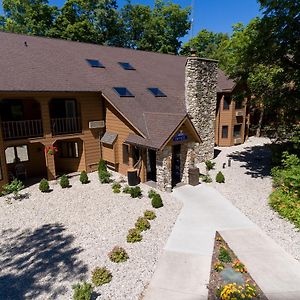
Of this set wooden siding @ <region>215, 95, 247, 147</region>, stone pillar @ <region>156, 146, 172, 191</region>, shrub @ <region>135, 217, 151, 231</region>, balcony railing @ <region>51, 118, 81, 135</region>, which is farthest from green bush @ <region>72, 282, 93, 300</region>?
wooden siding @ <region>215, 95, 247, 147</region>

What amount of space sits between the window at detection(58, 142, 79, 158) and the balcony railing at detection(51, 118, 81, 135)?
63.6 inches

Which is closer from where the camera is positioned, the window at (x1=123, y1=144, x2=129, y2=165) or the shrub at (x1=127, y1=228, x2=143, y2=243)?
the shrub at (x1=127, y1=228, x2=143, y2=243)

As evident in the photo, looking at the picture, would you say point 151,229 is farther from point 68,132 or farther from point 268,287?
point 68,132

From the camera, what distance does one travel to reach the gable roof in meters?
16.4

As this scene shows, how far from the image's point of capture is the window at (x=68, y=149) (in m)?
19.9

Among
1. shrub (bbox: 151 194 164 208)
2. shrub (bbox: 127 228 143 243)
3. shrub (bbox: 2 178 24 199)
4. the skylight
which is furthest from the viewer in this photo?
the skylight

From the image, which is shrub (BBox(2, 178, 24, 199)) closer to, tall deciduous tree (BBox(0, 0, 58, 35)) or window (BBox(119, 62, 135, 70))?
window (BBox(119, 62, 135, 70))

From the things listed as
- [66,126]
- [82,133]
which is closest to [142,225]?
[82,133]

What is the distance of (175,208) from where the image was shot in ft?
45.1

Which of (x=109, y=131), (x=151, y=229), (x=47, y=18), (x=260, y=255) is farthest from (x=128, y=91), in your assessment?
(x=47, y=18)

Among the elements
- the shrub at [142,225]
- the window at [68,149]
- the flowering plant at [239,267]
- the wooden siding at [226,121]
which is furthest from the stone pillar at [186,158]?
the wooden siding at [226,121]

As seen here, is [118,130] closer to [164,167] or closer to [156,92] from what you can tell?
[164,167]

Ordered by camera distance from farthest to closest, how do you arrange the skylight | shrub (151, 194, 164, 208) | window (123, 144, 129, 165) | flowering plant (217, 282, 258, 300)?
the skylight < window (123, 144, 129, 165) < shrub (151, 194, 164, 208) < flowering plant (217, 282, 258, 300)

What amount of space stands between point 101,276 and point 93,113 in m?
13.2
